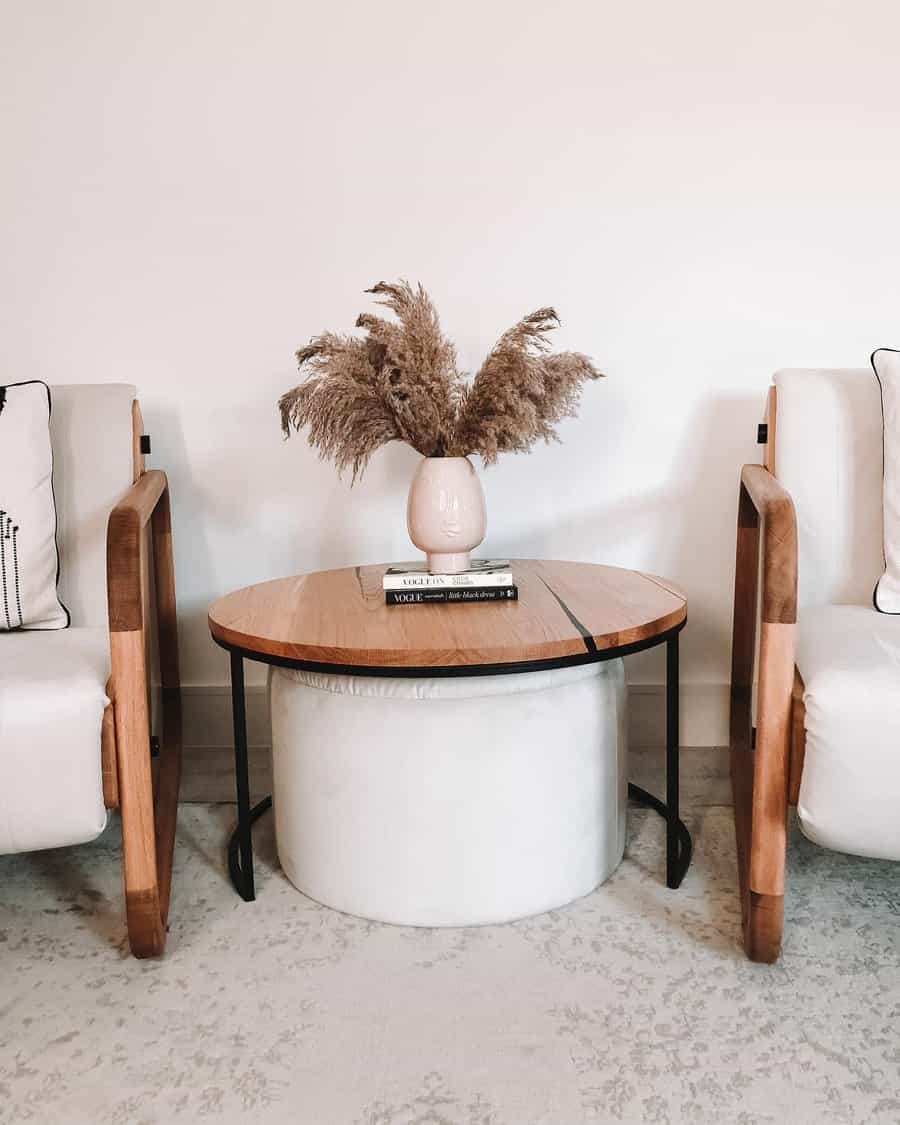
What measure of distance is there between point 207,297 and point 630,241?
2.71 ft

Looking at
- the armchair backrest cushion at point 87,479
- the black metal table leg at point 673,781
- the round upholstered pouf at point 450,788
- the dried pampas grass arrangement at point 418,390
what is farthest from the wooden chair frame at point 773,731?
the armchair backrest cushion at point 87,479

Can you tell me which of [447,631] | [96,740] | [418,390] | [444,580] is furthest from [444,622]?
[96,740]

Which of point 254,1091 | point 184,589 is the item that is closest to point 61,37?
point 184,589

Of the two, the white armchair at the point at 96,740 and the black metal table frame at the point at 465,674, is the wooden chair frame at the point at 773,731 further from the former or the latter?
the white armchair at the point at 96,740

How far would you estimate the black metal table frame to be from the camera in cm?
113

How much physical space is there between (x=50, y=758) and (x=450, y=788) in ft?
1.64

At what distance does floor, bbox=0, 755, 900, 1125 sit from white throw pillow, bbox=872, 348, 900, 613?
43cm

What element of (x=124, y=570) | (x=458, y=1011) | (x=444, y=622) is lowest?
(x=458, y=1011)

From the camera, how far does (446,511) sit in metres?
1.46

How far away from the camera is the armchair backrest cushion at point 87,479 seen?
5.21 ft

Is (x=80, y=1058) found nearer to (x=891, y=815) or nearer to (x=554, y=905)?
(x=554, y=905)

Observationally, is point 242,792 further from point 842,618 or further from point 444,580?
point 842,618

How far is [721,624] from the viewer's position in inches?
74.7

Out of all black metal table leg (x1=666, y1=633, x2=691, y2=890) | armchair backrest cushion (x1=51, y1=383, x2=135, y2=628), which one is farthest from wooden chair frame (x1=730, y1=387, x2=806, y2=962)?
armchair backrest cushion (x1=51, y1=383, x2=135, y2=628)
